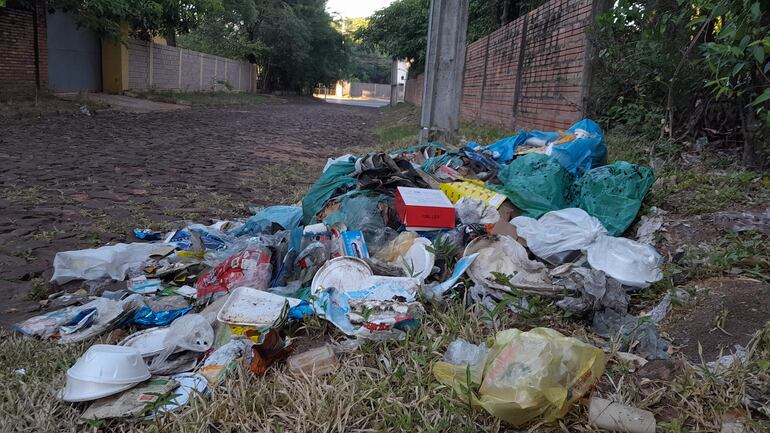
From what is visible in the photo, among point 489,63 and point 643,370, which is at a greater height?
point 489,63

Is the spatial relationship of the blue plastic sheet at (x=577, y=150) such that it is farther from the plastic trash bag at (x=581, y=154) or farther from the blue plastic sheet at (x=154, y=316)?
the blue plastic sheet at (x=154, y=316)

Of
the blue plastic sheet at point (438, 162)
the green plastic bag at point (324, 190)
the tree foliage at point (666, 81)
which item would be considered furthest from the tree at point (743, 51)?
the green plastic bag at point (324, 190)

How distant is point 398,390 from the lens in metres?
2.03

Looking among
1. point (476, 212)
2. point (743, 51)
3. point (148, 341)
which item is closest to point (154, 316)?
point (148, 341)

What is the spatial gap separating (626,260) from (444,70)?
494 centimetres

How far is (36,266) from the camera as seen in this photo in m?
3.42

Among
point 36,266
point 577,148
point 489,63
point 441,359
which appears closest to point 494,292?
point 441,359

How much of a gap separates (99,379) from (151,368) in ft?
0.88

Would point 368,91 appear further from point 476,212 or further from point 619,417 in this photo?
point 619,417

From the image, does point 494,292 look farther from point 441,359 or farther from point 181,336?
point 181,336

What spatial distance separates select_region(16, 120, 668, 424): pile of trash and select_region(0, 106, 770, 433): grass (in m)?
0.06

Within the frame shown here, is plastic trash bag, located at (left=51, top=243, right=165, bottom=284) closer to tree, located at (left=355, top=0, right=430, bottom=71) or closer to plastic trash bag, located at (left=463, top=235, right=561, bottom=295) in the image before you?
plastic trash bag, located at (left=463, top=235, right=561, bottom=295)

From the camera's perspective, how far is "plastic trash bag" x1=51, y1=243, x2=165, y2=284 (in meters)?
3.24

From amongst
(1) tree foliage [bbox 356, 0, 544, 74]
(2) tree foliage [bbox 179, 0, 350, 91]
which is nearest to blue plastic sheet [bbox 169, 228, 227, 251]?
(1) tree foliage [bbox 356, 0, 544, 74]
